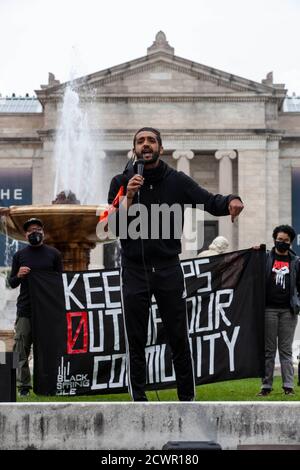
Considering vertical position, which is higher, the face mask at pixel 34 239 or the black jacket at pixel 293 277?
the face mask at pixel 34 239

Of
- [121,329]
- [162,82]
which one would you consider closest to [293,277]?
[121,329]

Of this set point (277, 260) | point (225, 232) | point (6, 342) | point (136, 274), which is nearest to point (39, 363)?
point (136, 274)

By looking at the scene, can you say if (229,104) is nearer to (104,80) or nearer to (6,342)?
(104,80)

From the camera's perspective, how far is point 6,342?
15.7 m

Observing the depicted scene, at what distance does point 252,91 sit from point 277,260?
4333 cm

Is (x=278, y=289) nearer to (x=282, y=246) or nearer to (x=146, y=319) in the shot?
(x=282, y=246)

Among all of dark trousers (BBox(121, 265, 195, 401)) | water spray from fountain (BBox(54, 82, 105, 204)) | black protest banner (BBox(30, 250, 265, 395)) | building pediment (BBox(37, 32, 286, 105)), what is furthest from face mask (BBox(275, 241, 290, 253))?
building pediment (BBox(37, 32, 286, 105))

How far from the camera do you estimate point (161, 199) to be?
7.62 meters

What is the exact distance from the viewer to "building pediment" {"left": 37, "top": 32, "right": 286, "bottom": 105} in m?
53.2

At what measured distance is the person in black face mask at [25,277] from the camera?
1025cm

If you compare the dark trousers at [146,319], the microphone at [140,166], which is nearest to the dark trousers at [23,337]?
the dark trousers at [146,319]

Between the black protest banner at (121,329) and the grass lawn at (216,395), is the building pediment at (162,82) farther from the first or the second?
the black protest banner at (121,329)

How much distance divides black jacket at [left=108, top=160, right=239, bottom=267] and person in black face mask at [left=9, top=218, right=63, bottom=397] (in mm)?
2659
